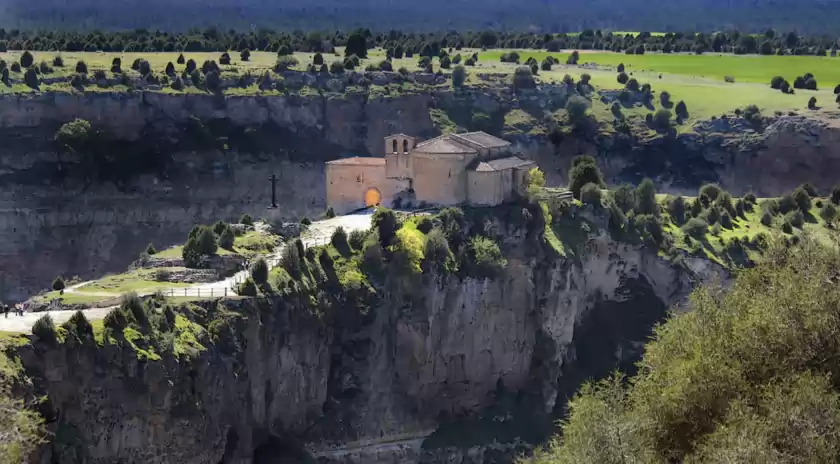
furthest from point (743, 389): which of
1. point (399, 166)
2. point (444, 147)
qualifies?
point (399, 166)

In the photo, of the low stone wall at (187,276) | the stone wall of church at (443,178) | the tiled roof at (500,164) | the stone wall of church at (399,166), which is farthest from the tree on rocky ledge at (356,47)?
the low stone wall at (187,276)

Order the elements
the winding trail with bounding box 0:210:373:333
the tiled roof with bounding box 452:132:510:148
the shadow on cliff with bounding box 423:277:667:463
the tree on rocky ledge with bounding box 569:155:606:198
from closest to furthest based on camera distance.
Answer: the winding trail with bounding box 0:210:373:333, the shadow on cliff with bounding box 423:277:667:463, the tiled roof with bounding box 452:132:510:148, the tree on rocky ledge with bounding box 569:155:606:198

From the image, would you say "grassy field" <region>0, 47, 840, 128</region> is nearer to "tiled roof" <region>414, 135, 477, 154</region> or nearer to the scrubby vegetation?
"tiled roof" <region>414, 135, 477, 154</region>

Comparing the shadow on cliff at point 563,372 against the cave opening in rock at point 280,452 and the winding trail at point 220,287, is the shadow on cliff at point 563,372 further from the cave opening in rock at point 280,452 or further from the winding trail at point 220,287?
the winding trail at point 220,287

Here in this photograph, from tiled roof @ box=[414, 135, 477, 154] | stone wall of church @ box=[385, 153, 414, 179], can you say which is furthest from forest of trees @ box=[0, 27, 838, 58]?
tiled roof @ box=[414, 135, 477, 154]

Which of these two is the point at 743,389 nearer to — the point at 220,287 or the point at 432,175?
the point at 220,287

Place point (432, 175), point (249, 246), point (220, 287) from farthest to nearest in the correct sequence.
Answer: point (432, 175)
point (249, 246)
point (220, 287)

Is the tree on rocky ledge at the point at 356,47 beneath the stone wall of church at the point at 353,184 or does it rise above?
above
